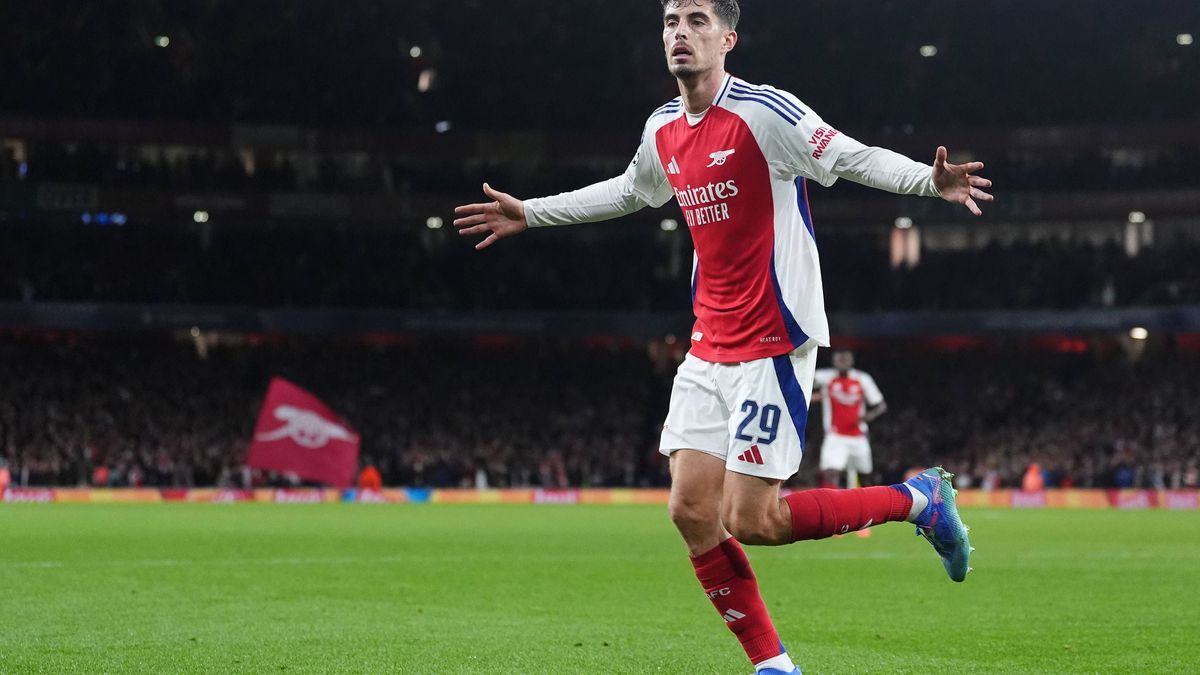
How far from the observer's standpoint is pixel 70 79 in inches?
1711

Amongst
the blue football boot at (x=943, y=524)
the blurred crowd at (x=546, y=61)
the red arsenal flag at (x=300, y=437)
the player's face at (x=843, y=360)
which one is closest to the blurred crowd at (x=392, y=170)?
the blurred crowd at (x=546, y=61)

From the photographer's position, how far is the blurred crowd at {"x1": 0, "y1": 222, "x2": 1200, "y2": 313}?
42250 millimetres

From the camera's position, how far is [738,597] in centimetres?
589

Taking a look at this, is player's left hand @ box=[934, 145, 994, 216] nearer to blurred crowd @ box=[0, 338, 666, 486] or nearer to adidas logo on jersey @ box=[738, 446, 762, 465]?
adidas logo on jersey @ box=[738, 446, 762, 465]

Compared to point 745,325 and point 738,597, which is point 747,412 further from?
point 738,597

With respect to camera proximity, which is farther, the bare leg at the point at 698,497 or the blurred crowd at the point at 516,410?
the blurred crowd at the point at 516,410

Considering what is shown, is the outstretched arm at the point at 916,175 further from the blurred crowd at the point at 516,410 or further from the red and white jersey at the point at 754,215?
the blurred crowd at the point at 516,410

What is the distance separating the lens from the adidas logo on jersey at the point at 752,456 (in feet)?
18.9

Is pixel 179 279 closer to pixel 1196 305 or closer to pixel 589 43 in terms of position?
pixel 589 43

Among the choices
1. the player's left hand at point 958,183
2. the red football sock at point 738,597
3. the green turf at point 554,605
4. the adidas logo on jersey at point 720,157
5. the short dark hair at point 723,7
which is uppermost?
the short dark hair at point 723,7

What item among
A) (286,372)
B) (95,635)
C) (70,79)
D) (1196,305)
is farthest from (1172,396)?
(95,635)

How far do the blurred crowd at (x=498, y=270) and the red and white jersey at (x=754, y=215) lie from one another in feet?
125

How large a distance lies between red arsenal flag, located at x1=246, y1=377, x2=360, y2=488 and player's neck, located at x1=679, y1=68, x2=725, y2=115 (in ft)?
94.4

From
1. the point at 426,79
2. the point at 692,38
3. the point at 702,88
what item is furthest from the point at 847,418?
the point at 426,79
